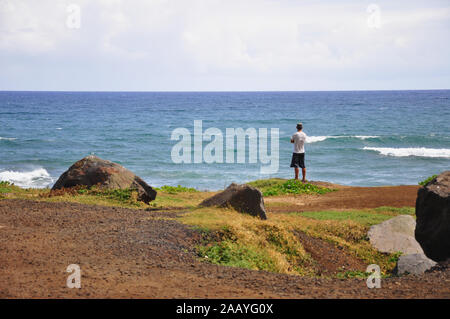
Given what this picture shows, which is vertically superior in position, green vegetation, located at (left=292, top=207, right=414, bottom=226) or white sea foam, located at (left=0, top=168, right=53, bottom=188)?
green vegetation, located at (left=292, top=207, right=414, bottom=226)

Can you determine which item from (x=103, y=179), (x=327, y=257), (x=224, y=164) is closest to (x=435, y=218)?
(x=327, y=257)

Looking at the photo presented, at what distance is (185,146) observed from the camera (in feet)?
142

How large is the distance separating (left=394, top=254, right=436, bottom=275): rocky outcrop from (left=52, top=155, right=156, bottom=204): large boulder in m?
7.50

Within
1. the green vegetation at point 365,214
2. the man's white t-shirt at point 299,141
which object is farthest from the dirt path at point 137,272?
the man's white t-shirt at point 299,141

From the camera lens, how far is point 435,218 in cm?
870

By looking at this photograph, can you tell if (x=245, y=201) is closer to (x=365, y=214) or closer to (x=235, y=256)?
(x=235, y=256)

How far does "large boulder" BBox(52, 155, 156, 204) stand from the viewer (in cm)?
1421

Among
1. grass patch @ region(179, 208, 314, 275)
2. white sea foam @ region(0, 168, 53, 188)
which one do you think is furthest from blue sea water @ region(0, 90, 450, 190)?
grass patch @ region(179, 208, 314, 275)

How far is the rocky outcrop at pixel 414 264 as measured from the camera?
28.7ft

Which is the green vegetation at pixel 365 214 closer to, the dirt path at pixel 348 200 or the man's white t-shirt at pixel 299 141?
the dirt path at pixel 348 200

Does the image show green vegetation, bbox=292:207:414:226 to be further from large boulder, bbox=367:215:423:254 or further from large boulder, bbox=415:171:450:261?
large boulder, bbox=415:171:450:261

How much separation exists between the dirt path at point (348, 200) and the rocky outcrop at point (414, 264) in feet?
17.4
